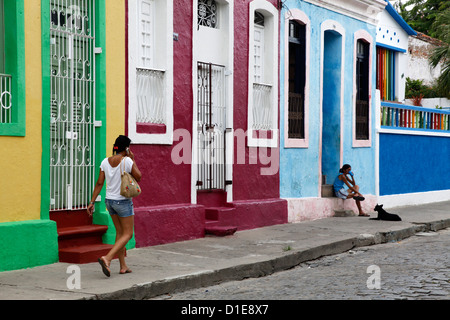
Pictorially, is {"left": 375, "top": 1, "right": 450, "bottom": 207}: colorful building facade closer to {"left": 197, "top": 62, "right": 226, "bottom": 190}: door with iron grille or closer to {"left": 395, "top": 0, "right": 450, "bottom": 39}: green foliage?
{"left": 197, "top": 62, "right": 226, "bottom": 190}: door with iron grille

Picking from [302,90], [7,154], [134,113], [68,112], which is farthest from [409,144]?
[7,154]

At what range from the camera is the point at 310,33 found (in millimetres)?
14055

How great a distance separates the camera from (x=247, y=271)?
337 inches

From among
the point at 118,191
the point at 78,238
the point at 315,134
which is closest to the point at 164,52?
the point at 78,238

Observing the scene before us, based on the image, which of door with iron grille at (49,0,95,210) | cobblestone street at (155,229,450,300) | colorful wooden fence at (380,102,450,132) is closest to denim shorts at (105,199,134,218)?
cobblestone street at (155,229,450,300)

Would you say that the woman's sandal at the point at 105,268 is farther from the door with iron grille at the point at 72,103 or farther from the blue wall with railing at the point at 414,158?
the blue wall with railing at the point at 414,158

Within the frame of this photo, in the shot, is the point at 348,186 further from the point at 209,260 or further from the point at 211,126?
the point at 209,260

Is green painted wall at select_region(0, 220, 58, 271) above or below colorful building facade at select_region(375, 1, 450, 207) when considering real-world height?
below

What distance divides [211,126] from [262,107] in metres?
1.69

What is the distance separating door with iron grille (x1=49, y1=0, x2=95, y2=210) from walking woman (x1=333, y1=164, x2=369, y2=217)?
6799mm

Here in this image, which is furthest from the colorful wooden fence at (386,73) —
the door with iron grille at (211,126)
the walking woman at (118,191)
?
the walking woman at (118,191)

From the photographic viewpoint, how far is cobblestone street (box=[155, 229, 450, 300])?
6.99m

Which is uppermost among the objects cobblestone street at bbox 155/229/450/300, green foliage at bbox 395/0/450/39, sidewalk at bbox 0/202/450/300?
green foliage at bbox 395/0/450/39

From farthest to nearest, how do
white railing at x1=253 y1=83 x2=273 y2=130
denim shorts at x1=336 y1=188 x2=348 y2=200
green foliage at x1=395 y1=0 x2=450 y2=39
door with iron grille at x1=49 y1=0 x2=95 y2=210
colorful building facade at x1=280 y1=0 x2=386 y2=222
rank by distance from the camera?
green foliage at x1=395 y1=0 x2=450 y2=39 → denim shorts at x1=336 y1=188 x2=348 y2=200 → colorful building facade at x1=280 y1=0 x2=386 y2=222 → white railing at x1=253 y1=83 x2=273 y2=130 → door with iron grille at x1=49 y1=0 x2=95 y2=210
